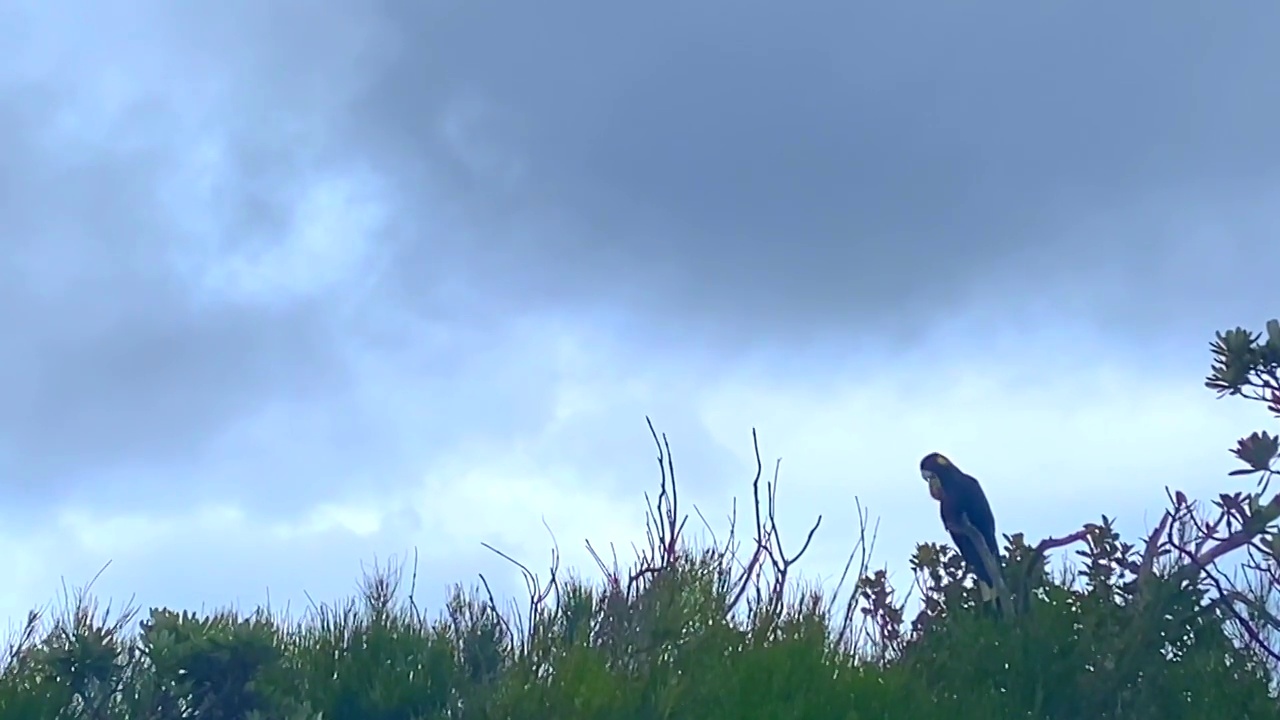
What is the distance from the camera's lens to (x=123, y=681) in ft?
29.6

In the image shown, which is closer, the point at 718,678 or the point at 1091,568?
the point at 718,678

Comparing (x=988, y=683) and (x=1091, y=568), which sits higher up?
(x=1091, y=568)

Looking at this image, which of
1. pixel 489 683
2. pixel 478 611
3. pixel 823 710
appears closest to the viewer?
pixel 823 710

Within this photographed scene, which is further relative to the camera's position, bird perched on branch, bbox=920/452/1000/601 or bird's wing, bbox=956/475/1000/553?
bird's wing, bbox=956/475/1000/553

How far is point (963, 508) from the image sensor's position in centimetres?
966

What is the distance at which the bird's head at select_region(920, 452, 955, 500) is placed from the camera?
995cm

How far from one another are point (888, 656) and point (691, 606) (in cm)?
122

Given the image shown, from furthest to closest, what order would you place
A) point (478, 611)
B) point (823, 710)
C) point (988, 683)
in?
point (478, 611) → point (988, 683) → point (823, 710)

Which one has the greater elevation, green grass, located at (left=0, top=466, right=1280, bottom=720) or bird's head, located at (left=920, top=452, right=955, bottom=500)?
bird's head, located at (left=920, top=452, right=955, bottom=500)

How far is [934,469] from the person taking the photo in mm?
10117

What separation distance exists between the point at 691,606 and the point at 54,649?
3.77 m

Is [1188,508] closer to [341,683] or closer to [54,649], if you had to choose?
[341,683]

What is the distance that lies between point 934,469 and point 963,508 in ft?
1.67

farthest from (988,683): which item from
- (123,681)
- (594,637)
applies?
(123,681)
